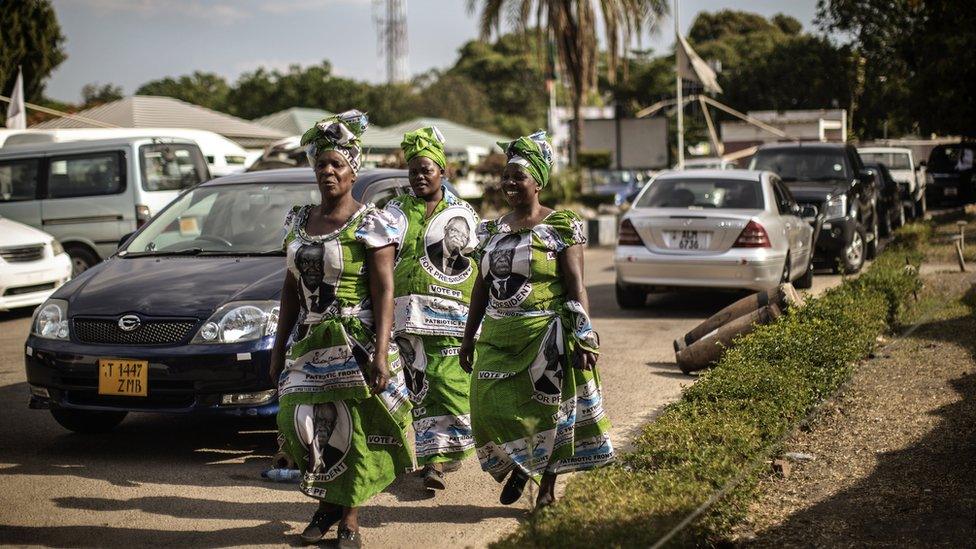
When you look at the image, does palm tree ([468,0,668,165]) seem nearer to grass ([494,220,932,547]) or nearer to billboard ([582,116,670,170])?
billboard ([582,116,670,170])

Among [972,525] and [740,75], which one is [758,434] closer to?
[972,525]

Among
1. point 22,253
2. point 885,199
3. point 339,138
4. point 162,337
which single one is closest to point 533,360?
point 339,138

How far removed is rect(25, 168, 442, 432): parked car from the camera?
247 inches

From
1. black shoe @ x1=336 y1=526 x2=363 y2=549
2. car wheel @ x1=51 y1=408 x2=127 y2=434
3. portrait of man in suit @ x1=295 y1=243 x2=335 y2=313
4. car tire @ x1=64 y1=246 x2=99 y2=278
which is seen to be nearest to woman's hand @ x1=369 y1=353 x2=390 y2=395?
portrait of man in suit @ x1=295 y1=243 x2=335 y2=313

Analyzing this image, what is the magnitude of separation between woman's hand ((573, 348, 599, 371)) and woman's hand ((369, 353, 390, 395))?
843mm

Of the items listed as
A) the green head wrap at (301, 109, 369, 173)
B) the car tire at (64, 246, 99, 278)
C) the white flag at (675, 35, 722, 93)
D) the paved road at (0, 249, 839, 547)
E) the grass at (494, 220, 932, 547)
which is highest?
the white flag at (675, 35, 722, 93)

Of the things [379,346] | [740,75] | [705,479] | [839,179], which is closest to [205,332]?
[379,346]

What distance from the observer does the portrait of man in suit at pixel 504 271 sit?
503 cm

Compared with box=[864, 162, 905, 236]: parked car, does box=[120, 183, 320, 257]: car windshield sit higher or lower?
higher

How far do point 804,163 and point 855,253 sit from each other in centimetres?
159

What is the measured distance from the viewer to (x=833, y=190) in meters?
15.5

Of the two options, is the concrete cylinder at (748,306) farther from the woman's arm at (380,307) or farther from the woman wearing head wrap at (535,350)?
the woman's arm at (380,307)

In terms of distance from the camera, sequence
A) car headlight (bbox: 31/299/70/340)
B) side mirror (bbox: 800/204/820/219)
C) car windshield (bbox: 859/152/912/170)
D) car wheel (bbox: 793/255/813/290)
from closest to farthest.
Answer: car headlight (bbox: 31/299/70/340) → side mirror (bbox: 800/204/820/219) → car wheel (bbox: 793/255/813/290) → car windshield (bbox: 859/152/912/170)

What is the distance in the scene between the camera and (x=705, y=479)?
479 cm
